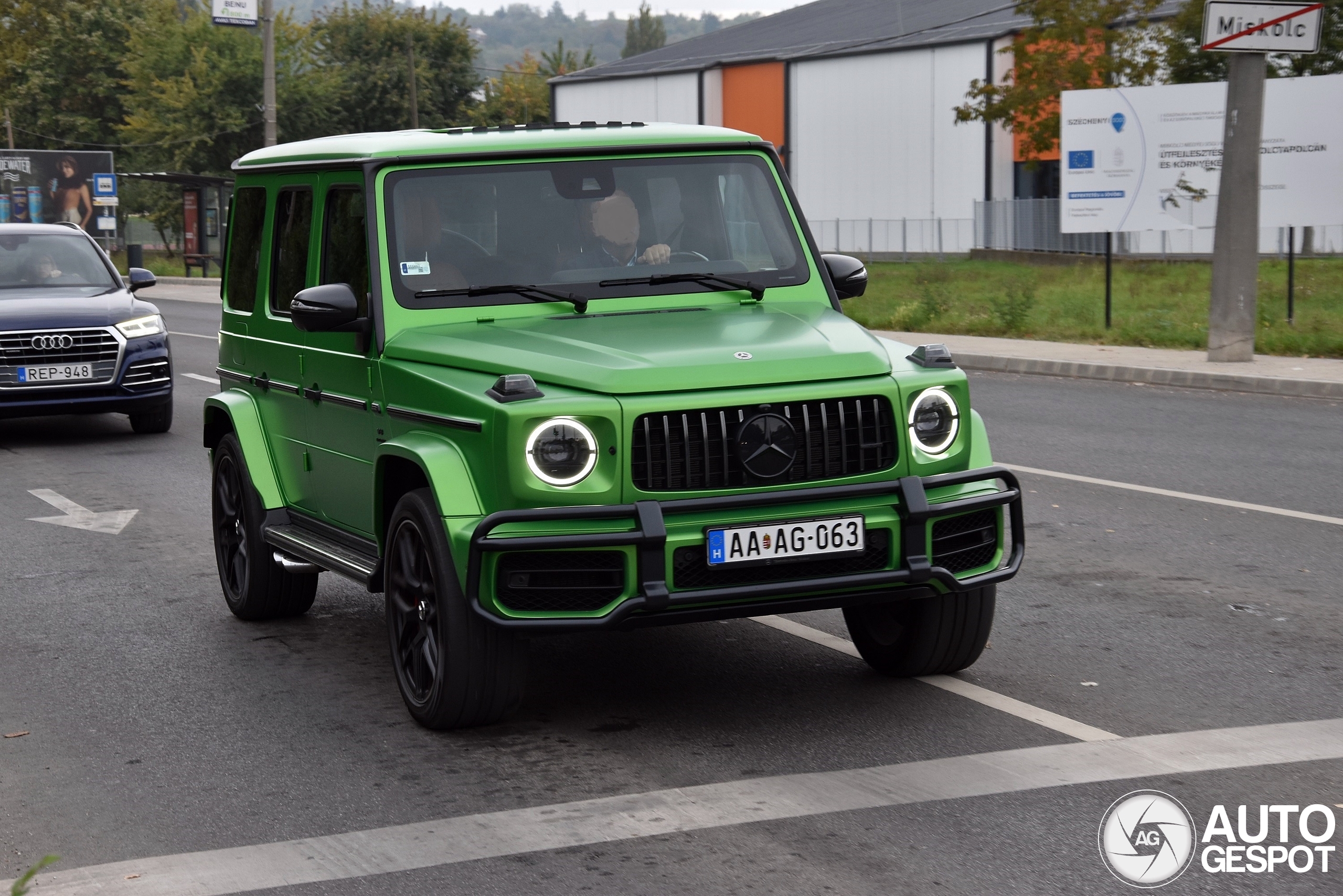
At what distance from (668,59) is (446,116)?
957 inches

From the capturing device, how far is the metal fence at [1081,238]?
43375 mm

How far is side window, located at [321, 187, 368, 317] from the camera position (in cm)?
604

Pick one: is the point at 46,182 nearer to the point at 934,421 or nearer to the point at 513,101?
the point at 513,101

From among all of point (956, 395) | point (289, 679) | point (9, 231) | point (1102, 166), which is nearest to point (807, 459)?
point (956, 395)

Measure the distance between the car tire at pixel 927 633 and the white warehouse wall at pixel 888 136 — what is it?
154ft

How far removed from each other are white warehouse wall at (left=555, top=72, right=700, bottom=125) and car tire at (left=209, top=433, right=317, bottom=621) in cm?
5343

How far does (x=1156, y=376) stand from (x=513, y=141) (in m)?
12.4

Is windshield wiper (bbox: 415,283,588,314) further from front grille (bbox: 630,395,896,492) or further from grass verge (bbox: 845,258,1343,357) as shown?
grass verge (bbox: 845,258,1343,357)

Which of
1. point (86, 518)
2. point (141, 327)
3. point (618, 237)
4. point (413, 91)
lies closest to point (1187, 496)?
point (618, 237)

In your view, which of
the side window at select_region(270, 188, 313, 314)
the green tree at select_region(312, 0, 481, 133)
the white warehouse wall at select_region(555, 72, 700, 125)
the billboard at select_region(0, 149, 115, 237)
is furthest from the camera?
the green tree at select_region(312, 0, 481, 133)

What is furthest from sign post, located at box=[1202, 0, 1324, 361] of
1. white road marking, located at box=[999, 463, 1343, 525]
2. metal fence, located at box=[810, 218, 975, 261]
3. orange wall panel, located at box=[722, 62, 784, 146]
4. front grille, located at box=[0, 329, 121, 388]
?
orange wall panel, located at box=[722, 62, 784, 146]

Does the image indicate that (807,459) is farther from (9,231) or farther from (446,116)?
(446,116)

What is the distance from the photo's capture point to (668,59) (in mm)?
65375

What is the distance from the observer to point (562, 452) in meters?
5.01
